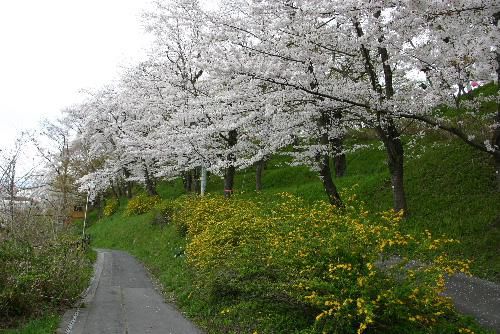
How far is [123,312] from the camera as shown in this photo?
823cm

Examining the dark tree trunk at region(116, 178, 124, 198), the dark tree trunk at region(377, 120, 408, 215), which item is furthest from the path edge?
the dark tree trunk at region(116, 178, 124, 198)

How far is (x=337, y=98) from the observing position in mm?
8508

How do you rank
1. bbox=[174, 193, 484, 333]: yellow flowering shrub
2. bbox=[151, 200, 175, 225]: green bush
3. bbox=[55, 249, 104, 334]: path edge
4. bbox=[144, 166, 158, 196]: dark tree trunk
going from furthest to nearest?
1. bbox=[144, 166, 158, 196]: dark tree trunk
2. bbox=[151, 200, 175, 225]: green bush
3. bbox=[55, 249, 104, 334]: path edge
4. bbox=[174, 193, 484, 333]: yellow flowering shrub

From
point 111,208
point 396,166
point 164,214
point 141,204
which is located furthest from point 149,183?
point 396,166

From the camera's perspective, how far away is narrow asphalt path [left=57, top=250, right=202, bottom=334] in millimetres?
7117

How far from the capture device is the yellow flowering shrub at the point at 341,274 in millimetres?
4969

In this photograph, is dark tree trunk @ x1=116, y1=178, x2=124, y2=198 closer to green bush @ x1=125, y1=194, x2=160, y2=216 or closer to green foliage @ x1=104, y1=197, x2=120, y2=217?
green foliage @ x1=104, y1=197, x2=120, y2=217

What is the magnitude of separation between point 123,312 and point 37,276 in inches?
64.0

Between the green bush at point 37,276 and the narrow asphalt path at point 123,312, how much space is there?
18.3 inches

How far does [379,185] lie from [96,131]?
25.1 m

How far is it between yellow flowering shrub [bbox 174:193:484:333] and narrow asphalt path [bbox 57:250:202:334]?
96cm

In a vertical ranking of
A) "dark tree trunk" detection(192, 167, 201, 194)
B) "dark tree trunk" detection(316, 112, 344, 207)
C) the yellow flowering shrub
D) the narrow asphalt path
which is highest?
"dark tree trunk" detection(192, 167, 201, 194)

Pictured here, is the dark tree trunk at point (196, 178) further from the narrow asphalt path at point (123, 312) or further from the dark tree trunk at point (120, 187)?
the narrow asphalt path at point (123, 312)

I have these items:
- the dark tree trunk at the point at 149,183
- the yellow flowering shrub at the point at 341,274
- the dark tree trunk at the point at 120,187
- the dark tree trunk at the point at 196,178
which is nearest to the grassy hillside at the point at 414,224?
the yellow flowering shrub at the point at 341,274
